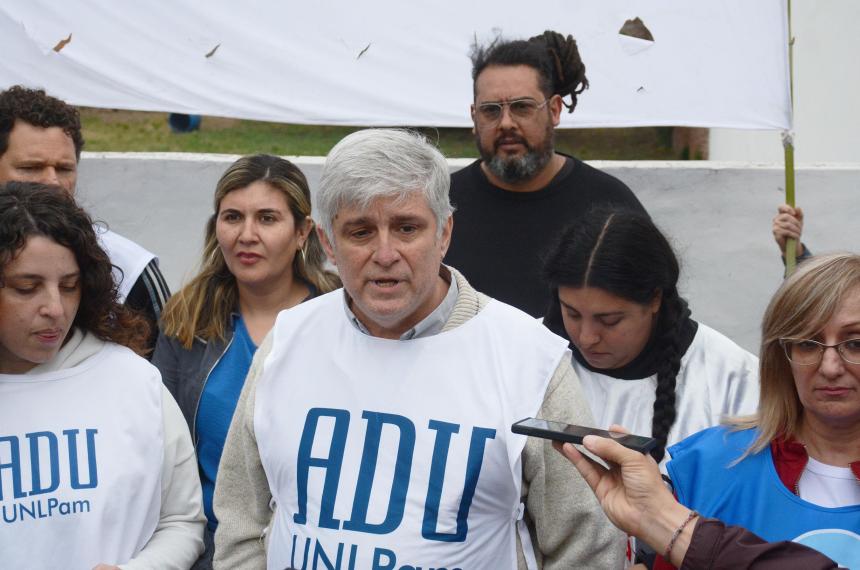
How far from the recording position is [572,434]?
6.52 feet

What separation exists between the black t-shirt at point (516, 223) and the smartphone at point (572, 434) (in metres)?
1.49

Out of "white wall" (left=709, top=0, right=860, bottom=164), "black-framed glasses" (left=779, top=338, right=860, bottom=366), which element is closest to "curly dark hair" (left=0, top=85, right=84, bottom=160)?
"black-framed glasses" (left=779, top=338, right=860, bottom=366)

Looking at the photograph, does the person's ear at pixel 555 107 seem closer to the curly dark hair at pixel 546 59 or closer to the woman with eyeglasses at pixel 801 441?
the curly dark hair at pixel 546 59

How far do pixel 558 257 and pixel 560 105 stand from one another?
45.9 inches

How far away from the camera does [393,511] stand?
7.27ft

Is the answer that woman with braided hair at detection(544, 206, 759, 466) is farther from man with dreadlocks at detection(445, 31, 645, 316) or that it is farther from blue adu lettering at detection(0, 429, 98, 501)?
blue adu lettering at detection(0, 429, 98, 501)

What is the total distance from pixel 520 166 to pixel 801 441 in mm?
1782

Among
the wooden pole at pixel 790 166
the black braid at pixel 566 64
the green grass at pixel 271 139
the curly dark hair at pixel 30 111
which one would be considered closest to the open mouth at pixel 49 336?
the curly dark hair at pixel 30 111

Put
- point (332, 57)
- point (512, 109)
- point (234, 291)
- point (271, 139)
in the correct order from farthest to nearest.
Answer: point (271, 139) < point (512, 109) < point (332, 57) < point (234, 291)

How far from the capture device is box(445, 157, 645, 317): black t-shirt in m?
3.62

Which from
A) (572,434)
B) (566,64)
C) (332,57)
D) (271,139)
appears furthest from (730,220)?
(271,139)

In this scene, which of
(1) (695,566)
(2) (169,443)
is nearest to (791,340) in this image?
(1) (695,566)

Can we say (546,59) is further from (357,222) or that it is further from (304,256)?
(357,222)

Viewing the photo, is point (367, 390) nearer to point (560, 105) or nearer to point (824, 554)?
point (824, 554)
